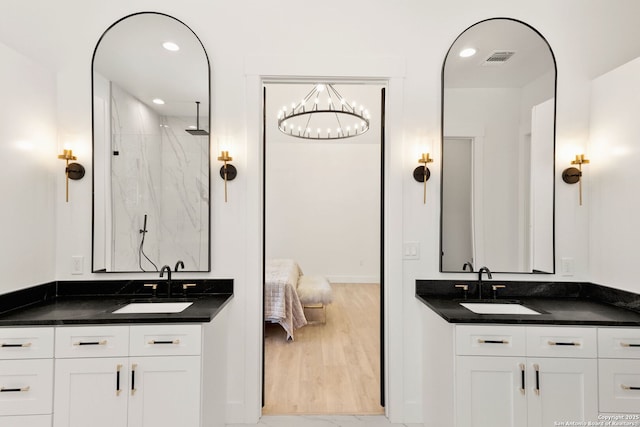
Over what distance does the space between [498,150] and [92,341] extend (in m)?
2.73

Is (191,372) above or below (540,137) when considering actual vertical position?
below

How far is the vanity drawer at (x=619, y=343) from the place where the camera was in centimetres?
174

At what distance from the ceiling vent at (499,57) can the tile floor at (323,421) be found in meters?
2.57

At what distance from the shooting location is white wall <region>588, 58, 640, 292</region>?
2012 millimetres

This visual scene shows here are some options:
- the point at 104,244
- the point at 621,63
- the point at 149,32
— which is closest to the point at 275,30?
the point at 149,32

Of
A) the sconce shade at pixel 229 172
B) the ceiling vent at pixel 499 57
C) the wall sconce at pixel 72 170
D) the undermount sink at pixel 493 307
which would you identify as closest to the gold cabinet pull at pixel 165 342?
the sconce shade at pixel 229 172

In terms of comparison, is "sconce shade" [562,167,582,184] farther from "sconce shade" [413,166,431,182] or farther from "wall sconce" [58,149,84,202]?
"wall sconce" [58,149,84,202]

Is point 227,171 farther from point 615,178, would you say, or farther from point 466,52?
point 615,178

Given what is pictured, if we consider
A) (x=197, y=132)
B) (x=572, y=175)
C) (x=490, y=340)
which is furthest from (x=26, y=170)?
(x=572, y=175)

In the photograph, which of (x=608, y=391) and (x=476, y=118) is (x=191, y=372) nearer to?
(x=608, y=391)

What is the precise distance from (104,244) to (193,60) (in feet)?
4.57

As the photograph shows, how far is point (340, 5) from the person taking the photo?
2.34 meters

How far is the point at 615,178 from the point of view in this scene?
2.13 meters

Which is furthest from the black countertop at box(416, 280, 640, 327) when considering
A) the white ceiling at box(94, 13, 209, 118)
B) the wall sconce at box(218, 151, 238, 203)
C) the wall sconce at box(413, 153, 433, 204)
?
the white ceiling at box(94, 13, 209, 118)
